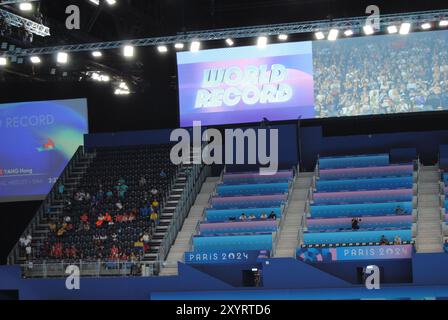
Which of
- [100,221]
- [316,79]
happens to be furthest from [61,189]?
[316,79]

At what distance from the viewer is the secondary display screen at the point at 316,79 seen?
2634cm

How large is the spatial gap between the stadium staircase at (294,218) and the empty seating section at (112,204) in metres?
3.81

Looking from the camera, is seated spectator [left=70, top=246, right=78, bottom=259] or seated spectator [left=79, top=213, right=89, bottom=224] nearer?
seated spectator [left=70, top=246, right=78, bottom=259]

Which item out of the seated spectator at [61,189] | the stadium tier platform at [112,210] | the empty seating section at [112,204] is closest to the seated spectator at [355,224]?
the stadium tier platform at [112,210]

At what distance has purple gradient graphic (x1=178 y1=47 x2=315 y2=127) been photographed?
2728cm

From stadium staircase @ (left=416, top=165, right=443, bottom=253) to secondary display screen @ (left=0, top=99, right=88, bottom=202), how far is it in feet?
41.2

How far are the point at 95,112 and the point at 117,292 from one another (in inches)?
386

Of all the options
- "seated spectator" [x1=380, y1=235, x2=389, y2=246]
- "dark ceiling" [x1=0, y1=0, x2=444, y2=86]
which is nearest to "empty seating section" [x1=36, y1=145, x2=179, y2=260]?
"dark ceiling" [x1=0, y1=0, x2=444, y2=86]

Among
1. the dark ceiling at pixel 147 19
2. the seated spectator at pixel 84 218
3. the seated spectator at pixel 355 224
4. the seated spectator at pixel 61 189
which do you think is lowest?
the seated spectator at pixel 355 224

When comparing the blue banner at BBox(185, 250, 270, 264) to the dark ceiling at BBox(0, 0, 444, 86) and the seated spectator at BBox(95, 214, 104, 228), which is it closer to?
the seated spectator at BBox(95, 214, 104, 228)

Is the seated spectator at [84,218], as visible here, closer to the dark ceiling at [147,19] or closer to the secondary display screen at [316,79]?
the secondary display screen at [316,79]

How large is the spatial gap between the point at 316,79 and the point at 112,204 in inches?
327

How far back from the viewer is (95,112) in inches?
1166
